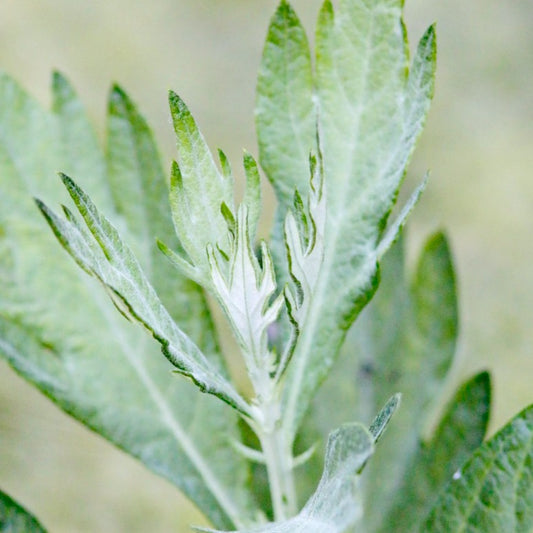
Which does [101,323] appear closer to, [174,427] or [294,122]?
[174,427]

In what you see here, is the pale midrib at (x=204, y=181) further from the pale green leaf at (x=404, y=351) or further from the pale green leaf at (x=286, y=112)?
the pale green leaf at (x=404, y=351)

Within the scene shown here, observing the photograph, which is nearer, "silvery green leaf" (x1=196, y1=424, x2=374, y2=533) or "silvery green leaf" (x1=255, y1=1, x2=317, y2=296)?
"silvery green leaf" (x1=196, y1=424, x2=374, y2=533)

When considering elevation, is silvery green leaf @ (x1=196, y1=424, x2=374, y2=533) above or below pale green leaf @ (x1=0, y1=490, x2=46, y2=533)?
above

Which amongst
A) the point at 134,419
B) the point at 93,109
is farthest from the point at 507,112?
the point at 134,419

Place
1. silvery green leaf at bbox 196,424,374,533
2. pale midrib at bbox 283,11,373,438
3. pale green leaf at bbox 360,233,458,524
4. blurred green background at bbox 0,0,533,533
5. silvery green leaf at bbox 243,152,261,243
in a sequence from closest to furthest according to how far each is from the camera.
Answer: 1. silvery green leaf at bbox 196,424,374,533
2. silvery green leaf at bbox 243,152,261,243
3. pale midrib at bbox 283,11,373,438
4. pale green leaf at bbox 360,233,458,524
5. blurred green background at bbox 0,0,533,533

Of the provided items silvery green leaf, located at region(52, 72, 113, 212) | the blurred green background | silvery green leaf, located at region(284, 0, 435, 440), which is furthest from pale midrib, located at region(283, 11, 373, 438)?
the blurred green background

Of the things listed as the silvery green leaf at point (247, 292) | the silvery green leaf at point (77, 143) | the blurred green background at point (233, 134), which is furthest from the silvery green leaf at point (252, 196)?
the blurred green background at point (233, 134)

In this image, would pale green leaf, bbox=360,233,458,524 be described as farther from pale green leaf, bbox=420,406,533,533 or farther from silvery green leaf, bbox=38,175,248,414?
silvery green leaf, bbox=38,175,248,414
